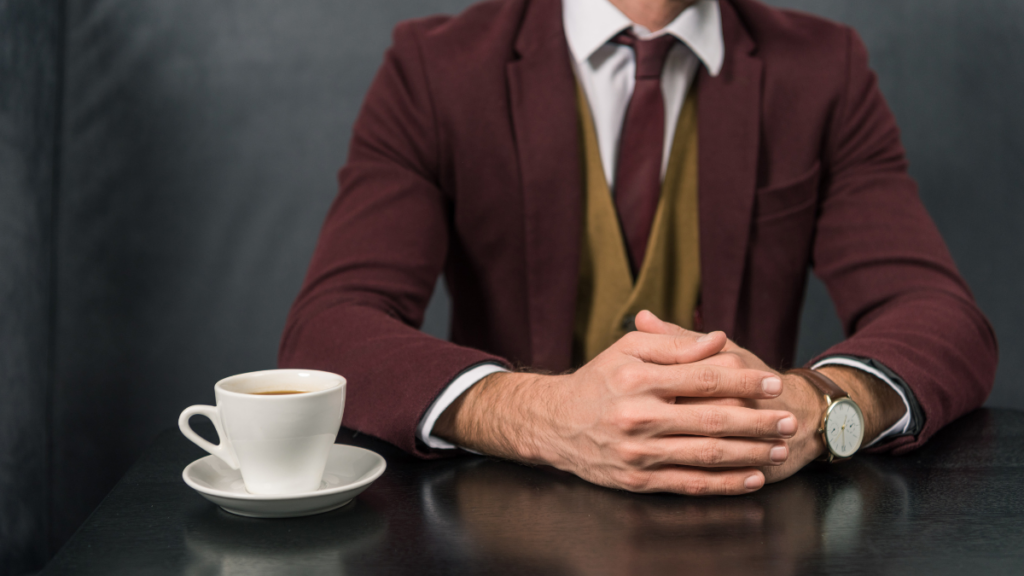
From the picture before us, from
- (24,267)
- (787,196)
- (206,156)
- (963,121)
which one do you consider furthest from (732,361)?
(963,121)

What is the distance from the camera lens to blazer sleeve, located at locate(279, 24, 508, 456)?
0.88m

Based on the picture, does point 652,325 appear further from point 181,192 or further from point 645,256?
point 181,192

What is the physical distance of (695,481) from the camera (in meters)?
0.72

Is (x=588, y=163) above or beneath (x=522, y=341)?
above

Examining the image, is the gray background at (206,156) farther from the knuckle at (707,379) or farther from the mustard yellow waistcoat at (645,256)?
the knuckle at (707,379)

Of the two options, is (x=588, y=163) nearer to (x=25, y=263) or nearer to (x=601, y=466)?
(x=601, y=466)

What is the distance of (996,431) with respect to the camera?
38.1 inches

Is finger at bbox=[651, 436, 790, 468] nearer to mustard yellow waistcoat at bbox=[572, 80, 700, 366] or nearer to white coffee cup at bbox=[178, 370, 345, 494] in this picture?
white coffee cup at bbox=[178, 370, 345, 494]

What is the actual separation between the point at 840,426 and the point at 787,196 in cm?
67

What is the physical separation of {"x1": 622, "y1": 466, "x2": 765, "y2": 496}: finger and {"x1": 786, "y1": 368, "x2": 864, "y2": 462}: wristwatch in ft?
0.40

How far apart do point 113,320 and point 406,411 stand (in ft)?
4.07

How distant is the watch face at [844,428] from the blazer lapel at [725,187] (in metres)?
0.54

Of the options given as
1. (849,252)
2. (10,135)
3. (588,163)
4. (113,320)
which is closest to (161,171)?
(113,320)

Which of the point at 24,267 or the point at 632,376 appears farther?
the point at 24,267
